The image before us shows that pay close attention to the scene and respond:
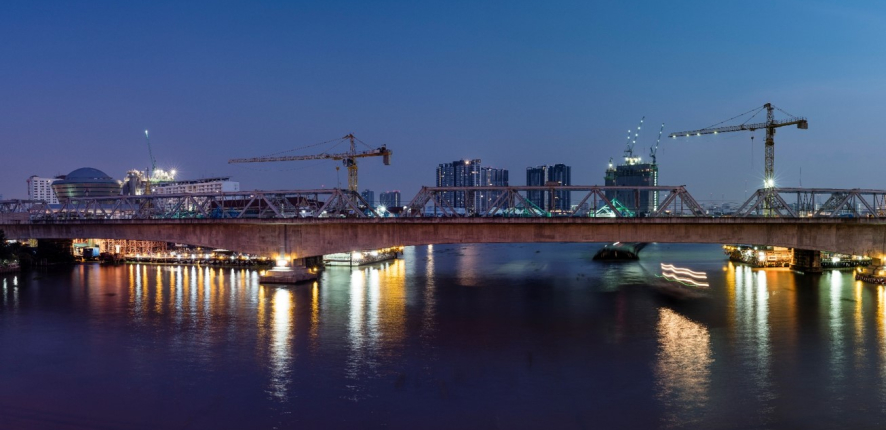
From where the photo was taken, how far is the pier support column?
228 feet

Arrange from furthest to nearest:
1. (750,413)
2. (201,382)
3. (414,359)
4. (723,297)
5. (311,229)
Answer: (311,229) < (723,297) < (414,359) < (201,382) < (750,413)

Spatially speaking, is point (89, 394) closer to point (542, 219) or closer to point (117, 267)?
point (542, 219)

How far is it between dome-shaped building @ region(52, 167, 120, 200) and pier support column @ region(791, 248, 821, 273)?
186 meters

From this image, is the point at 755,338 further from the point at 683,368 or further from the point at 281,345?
the point at 281,345

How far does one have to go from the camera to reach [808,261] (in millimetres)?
70438

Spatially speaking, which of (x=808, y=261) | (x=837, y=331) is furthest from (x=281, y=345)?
(x=808, y=261)

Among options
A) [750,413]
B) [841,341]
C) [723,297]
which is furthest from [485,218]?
[750,413]

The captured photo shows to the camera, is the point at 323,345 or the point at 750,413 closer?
the point at 750,413

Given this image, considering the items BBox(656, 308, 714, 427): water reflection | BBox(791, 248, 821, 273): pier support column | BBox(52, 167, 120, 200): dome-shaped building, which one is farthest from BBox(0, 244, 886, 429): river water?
BBox(52, 167, 120, 200): dome-shaped building

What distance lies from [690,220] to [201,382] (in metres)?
42.1

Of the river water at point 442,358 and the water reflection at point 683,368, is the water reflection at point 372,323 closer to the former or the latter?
the river water at point 442,358

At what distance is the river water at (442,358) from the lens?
79.7 ft

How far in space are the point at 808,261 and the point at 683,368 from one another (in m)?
50.5

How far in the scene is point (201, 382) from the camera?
28.4 meters
